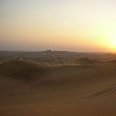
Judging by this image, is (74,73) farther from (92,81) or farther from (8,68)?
(8,68)

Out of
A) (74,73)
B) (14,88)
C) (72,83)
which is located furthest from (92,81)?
(14,88)

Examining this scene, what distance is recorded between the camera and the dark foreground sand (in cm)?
857

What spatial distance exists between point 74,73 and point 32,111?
38.9 ft

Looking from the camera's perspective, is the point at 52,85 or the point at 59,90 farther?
the point at 52,85

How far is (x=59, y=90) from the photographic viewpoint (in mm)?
15062

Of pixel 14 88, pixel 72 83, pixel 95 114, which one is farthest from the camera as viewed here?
pixel 72 83

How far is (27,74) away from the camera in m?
20.2

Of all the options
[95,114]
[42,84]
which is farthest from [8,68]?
[95,114]

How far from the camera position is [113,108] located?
8.28 m

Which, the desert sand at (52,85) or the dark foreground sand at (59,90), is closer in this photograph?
the dark foreground sand at (59,90)

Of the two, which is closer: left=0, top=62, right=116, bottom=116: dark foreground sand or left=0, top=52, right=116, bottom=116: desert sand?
left=0, top=62, right=116, bottom=116: dark foreground sand

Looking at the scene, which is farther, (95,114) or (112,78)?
(112,78)

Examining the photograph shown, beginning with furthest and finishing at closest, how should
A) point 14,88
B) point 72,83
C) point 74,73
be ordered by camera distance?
point 74,73 < point 72,83 < point 14,88

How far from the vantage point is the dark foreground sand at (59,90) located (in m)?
8.57
